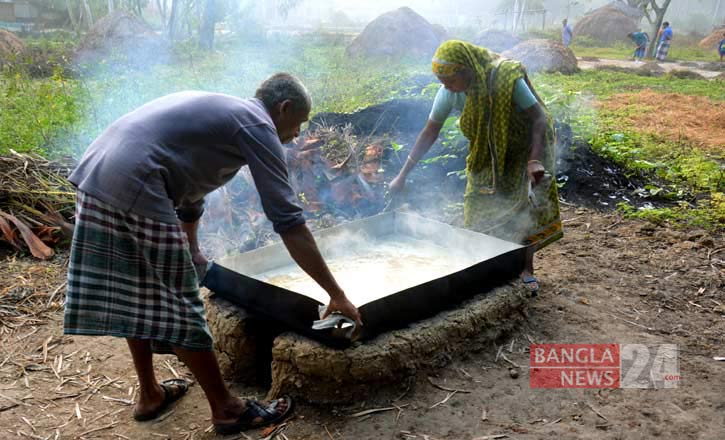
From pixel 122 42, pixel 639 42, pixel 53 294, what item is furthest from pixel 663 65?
pixel 53 294

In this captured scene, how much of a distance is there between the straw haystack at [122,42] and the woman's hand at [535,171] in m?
9.54

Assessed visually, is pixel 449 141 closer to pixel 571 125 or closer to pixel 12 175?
pixel 571 125

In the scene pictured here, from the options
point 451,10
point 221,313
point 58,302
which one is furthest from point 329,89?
point 451,10

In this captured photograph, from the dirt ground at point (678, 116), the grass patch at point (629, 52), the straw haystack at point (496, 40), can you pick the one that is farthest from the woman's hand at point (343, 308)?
the grass patch at point (629, 52)

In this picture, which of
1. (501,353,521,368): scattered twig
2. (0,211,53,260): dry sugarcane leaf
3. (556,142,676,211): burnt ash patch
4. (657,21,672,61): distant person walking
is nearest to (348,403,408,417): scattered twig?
(501,353,521,368): scattered twig

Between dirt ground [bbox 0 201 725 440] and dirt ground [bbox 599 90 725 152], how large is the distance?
4.34m

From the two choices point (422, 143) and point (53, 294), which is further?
point (53, 294)

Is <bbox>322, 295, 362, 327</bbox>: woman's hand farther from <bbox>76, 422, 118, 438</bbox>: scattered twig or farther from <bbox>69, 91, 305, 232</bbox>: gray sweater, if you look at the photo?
<bbox>76, 422, 118, 438</bbox>: scattered twig

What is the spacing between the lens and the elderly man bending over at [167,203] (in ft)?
6.76

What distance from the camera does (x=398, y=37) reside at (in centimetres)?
1605

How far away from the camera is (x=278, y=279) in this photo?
310 centimetres

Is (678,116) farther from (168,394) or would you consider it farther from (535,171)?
(168,394)

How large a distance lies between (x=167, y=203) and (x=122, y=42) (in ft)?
41.4

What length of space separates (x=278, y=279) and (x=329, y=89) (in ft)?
21.9
